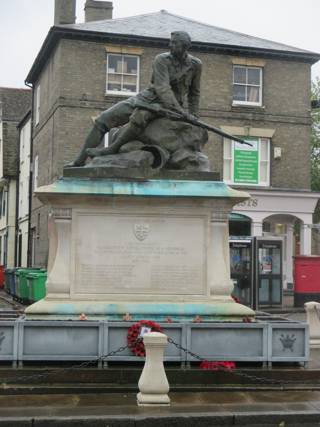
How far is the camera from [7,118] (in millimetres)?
50562

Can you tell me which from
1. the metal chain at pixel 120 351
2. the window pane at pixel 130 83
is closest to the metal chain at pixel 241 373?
the metal chain at pixel 120 351

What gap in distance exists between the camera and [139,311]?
9.95 m

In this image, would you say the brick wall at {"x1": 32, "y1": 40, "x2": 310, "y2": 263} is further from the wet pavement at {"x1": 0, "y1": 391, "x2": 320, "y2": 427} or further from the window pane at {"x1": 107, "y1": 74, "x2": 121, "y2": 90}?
the wet pavement at {"x1": 0, "y1": 391, "x2": 320, "y2": 427}

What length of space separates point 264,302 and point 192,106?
14.8 metres

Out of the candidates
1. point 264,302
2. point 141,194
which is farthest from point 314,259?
point 141,194

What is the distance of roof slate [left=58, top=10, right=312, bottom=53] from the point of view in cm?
3200

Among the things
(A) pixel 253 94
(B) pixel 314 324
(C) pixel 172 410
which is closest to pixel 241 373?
(C) pixel 172 410

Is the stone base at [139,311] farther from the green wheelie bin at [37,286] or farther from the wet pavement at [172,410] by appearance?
the green wheelie bin at [37,286]

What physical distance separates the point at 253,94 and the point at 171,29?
4878mm

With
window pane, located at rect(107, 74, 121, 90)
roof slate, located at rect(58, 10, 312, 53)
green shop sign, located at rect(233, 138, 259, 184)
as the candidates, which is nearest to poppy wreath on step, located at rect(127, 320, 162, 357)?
roof slate, located at rect(58, 10, 312, 53)

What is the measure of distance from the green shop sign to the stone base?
23303mm

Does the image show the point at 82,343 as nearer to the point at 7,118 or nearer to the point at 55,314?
the point at 55,314

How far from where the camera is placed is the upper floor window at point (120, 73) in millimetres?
32188

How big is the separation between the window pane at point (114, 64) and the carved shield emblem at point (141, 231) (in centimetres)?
2286
